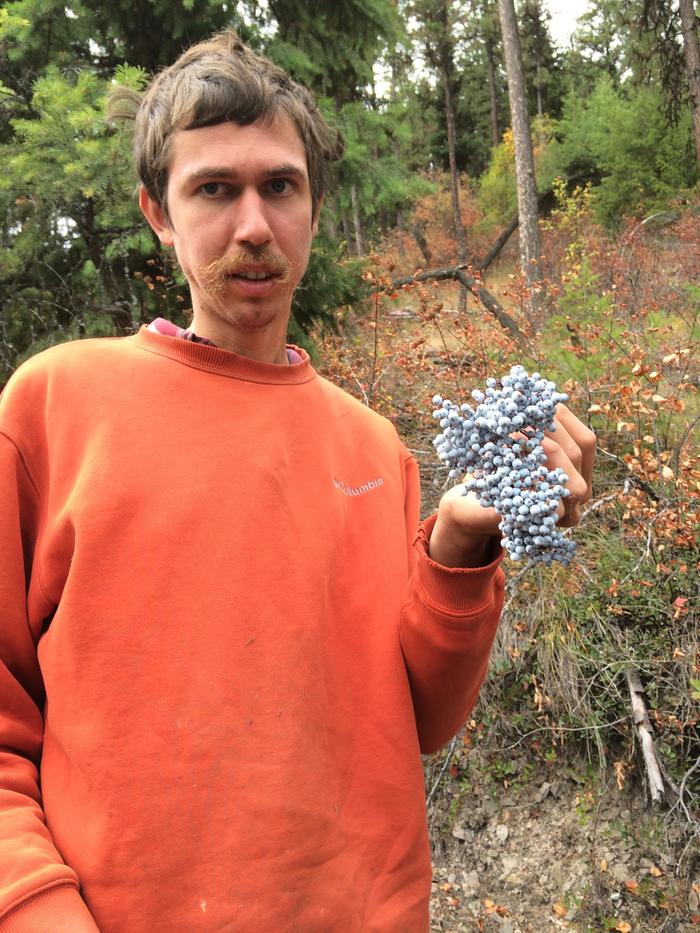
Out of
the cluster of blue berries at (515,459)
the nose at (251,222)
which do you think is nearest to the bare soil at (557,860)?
the cluster of blue berries at (515,459)

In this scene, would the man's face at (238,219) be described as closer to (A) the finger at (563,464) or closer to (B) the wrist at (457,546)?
(B) the wrist at (457,546)

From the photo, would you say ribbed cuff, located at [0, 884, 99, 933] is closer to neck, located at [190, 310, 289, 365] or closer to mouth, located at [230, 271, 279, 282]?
neck, located at [190, 310, 289, 365]

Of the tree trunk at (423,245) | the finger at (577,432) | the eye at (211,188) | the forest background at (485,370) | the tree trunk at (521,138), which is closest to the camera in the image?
the finger at (577,432)

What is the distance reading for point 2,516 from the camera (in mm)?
1277

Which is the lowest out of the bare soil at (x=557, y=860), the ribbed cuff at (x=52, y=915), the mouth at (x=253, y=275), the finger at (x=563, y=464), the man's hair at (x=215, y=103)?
the bare soil at (x=557, y=860)

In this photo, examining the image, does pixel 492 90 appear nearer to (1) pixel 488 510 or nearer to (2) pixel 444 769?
(2) pixel 444 769

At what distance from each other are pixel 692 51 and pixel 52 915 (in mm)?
15831

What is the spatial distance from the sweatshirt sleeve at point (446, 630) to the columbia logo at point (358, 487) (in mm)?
211

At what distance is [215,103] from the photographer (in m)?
1.51

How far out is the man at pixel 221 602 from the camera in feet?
3.92

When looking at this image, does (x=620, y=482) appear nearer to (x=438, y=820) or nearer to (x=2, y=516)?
(x=438, y=820)

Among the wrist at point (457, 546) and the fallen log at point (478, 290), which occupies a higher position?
the wrist at point (457, 546)

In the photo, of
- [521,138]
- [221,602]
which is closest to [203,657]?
[221,602]

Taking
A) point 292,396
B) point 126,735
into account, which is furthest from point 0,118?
point 126,735
